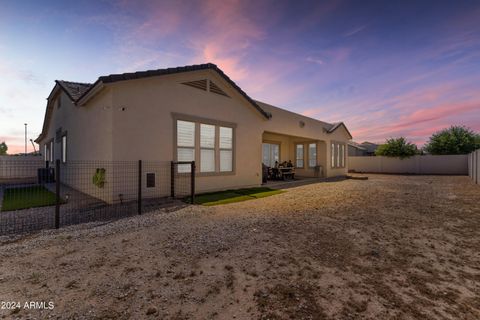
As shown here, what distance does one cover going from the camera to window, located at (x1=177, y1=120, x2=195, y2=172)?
8414mm

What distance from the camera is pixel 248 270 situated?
2.96 meters

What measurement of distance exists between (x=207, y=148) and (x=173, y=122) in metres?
1.83

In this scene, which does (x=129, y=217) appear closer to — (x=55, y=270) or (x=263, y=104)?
(x=55, y=270)

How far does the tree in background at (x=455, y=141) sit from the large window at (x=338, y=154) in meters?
16.5

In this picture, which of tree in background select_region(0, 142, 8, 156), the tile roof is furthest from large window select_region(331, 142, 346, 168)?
tree in background select_region(0, 142, 8, 156)

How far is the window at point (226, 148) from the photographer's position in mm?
9898

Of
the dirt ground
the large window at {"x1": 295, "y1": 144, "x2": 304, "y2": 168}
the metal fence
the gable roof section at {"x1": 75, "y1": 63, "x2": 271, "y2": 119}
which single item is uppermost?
the gable roof section at {"x1": 75, "y1": 63, "x2": 271, "y2": 119}

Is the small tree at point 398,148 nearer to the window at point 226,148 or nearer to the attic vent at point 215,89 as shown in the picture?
the window at point 226,148

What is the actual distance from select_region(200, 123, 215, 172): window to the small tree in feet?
78.7

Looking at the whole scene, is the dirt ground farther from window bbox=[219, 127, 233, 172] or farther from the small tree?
the small tree

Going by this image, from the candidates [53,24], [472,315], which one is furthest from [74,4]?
[472,315]

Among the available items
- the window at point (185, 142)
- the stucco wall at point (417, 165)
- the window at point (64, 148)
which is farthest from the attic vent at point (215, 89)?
the stucco wall at point (417, 165)

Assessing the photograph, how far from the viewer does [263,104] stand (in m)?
12.6

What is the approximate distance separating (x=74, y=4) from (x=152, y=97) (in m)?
3.20
